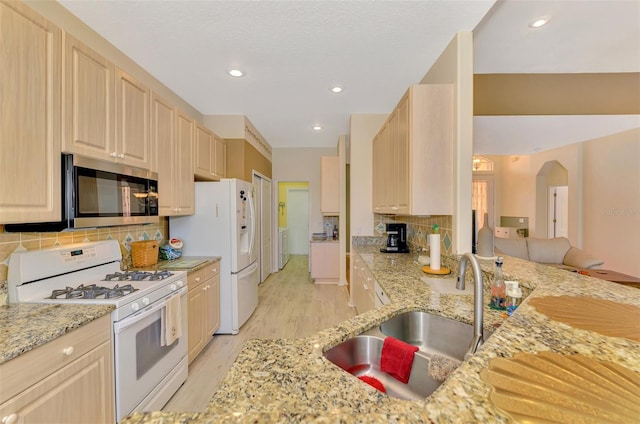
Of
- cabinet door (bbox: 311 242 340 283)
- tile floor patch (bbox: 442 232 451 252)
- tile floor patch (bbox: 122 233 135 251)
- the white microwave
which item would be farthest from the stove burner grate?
cabinet door (bbox: 311 242 340 283)

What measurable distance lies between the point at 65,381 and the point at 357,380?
1.38 m

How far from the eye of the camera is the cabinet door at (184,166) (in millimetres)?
2525

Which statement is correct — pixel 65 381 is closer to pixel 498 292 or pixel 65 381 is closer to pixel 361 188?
pixel 498 292

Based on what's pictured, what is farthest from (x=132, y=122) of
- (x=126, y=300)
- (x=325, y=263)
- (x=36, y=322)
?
(x=325, y=263)

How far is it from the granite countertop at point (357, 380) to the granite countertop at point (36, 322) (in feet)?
2.94

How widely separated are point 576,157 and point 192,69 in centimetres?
688

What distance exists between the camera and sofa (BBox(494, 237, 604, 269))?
12.5ft

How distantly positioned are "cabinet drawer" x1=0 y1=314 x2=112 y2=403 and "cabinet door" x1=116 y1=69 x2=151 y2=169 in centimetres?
113

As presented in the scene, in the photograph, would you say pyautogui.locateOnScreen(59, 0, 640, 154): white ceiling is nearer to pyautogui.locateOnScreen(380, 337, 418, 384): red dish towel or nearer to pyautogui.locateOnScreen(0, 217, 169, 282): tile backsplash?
pyautogui.locateOnScreen(0, 217, 169, 282): tile backsplash

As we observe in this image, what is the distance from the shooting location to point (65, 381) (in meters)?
1.14

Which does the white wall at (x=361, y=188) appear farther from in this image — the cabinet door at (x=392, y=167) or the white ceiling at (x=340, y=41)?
the cabinet door at (x=392, y=167)

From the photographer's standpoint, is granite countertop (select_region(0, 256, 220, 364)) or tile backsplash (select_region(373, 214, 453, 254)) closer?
granite countertop (select_region(0, 256, 220, 364))

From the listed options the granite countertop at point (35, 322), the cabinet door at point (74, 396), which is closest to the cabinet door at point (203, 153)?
the granite countertop at point (35, 322)

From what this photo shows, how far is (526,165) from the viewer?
6.45 meters
